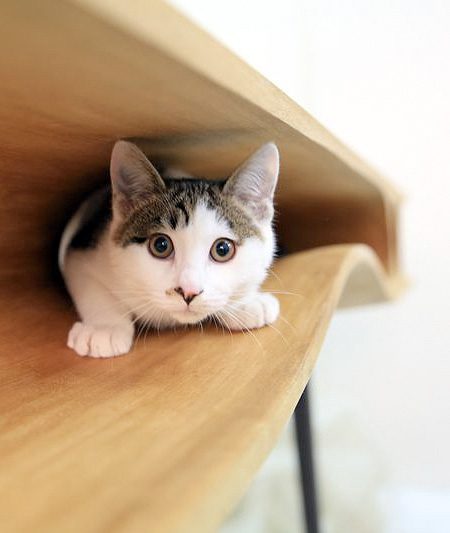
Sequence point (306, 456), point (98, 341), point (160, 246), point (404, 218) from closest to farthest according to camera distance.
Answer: point (98, 341) < point (160, 246) < point (306, 456) < point (404, 218)

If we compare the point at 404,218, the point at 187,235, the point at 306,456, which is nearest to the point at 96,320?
the point at 187,235

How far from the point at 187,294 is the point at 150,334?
117mm

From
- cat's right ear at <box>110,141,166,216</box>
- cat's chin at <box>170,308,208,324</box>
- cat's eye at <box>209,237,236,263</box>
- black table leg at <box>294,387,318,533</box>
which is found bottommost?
black table leg at <box>294,387,318,533</box>

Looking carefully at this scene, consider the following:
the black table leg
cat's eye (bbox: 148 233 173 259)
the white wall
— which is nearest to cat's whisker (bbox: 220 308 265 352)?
cat's eye (bbox: 148 233 173 259)

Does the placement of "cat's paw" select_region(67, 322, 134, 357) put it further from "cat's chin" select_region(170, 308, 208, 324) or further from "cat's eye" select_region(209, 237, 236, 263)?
"cat's eye" select_region(209, 237, 236, 263)

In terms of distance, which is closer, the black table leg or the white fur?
the white fur

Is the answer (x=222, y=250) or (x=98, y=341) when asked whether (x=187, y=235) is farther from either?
(x=98, y=341)

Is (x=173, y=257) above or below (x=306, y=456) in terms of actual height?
above

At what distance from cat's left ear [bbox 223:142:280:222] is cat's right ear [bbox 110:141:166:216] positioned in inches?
4.7

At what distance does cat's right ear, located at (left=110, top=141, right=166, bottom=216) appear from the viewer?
69cm

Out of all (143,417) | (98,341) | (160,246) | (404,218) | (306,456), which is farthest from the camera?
(404,218)

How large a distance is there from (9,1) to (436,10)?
5.41 ft

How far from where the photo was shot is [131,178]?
77 centimetres

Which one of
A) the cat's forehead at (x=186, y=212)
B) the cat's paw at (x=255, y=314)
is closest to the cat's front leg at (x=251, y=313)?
the cat's paw at (x=255, y=314)
